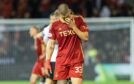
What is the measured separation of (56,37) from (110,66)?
30.6 feet

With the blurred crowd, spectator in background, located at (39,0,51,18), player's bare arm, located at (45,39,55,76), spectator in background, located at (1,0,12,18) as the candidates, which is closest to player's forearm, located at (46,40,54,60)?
player's bare arm, located at (45,39,55,76)

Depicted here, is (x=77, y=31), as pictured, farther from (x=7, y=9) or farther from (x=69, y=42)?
(x=7, y=9)

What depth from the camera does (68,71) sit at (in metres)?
14.6

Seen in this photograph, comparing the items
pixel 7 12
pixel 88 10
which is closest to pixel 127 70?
pixel 88 10

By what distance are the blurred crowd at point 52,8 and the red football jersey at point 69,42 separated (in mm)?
10622

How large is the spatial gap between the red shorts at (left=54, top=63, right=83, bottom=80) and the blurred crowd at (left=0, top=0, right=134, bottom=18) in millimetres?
10687

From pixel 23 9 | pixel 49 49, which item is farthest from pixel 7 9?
pixel 49 49

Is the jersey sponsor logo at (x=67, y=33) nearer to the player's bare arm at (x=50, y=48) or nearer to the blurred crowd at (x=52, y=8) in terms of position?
the player's bare arm at (x=50, y=48)

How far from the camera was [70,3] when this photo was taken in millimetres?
25672

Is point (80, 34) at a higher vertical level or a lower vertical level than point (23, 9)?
higher

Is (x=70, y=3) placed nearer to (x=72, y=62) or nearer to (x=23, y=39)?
(x=23, y=39)

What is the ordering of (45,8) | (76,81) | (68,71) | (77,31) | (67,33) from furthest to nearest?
(45,8) → (68,71) → (67,33) → (76,81) → (77,31)

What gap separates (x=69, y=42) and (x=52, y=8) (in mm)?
10931

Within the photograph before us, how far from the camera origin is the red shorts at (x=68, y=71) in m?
14.4
